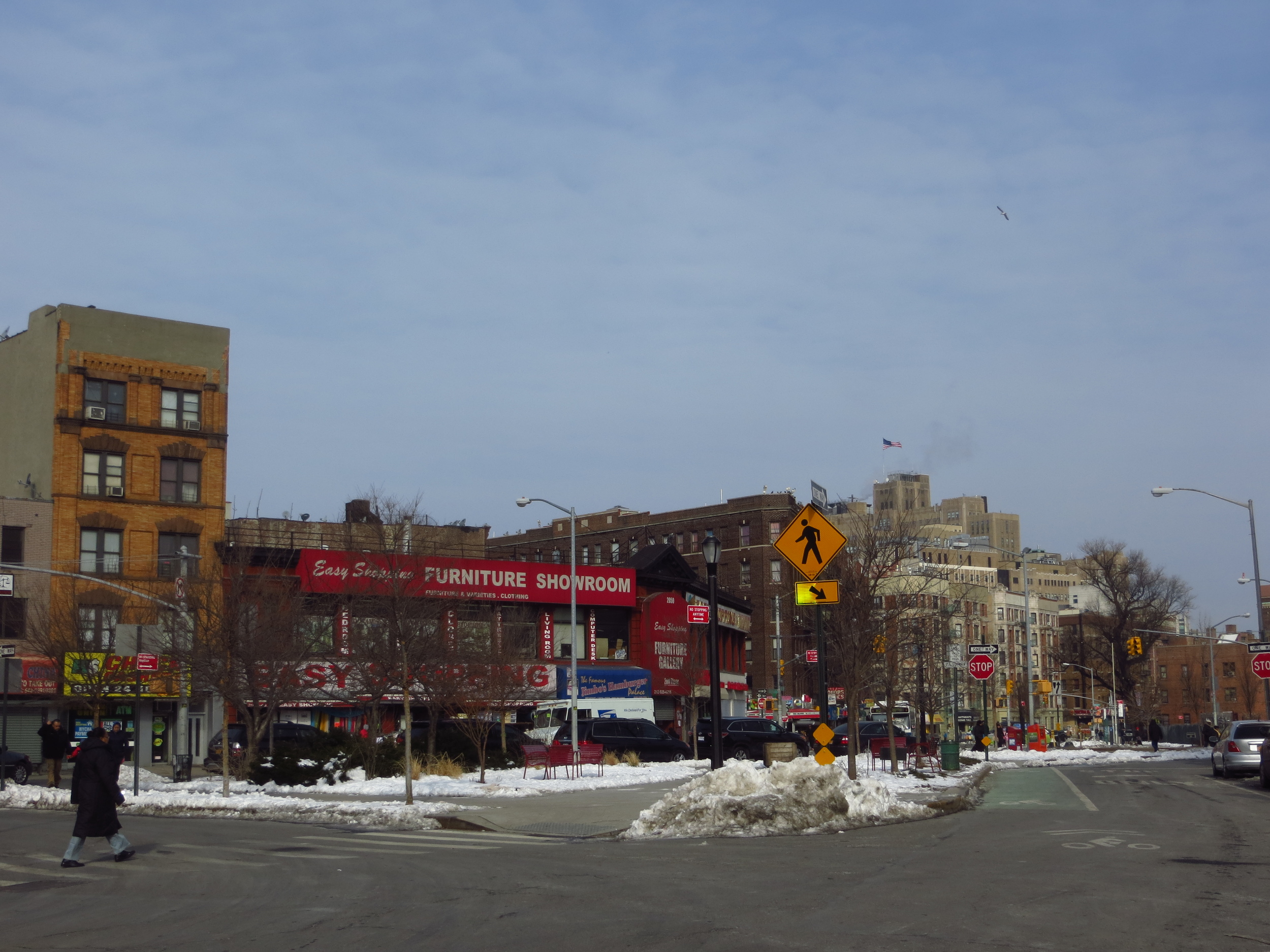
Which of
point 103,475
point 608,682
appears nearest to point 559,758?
point 103,475

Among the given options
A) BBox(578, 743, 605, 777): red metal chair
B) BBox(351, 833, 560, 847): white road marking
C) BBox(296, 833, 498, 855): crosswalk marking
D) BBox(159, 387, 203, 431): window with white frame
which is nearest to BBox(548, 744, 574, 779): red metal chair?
BBox(578, 743, 605, 777): red metal chair

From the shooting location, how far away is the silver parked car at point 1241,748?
3222 centimetres

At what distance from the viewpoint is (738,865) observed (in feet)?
44.5

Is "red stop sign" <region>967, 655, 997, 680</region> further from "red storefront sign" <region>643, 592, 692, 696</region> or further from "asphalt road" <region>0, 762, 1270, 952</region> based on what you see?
"red storefront sign" <region>643, 592, 692, 696</region>

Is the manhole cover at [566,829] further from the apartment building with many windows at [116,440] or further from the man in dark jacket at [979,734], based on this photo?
the apartment building with many windows at [116,440]

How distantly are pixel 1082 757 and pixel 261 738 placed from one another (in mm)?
31395

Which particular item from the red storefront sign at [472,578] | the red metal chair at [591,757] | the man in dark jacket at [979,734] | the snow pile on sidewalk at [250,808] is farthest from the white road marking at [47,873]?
the man in dark jacket at [979,734]

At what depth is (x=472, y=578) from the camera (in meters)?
59.3

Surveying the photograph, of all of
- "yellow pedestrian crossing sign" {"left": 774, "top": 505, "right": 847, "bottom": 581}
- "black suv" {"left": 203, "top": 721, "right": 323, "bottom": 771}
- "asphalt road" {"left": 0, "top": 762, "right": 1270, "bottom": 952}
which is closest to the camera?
"asphalt road" {"left": 0, "top": 762, "right": 1270, "bottom": 952}

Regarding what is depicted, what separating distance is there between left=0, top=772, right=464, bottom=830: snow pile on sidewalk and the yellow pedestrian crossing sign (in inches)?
274

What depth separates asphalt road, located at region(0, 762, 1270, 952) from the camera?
9305 millimetres

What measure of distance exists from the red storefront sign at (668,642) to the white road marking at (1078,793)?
31.1 metres

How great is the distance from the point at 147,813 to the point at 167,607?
39.6ft

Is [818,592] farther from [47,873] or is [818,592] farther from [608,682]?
[608,682]
